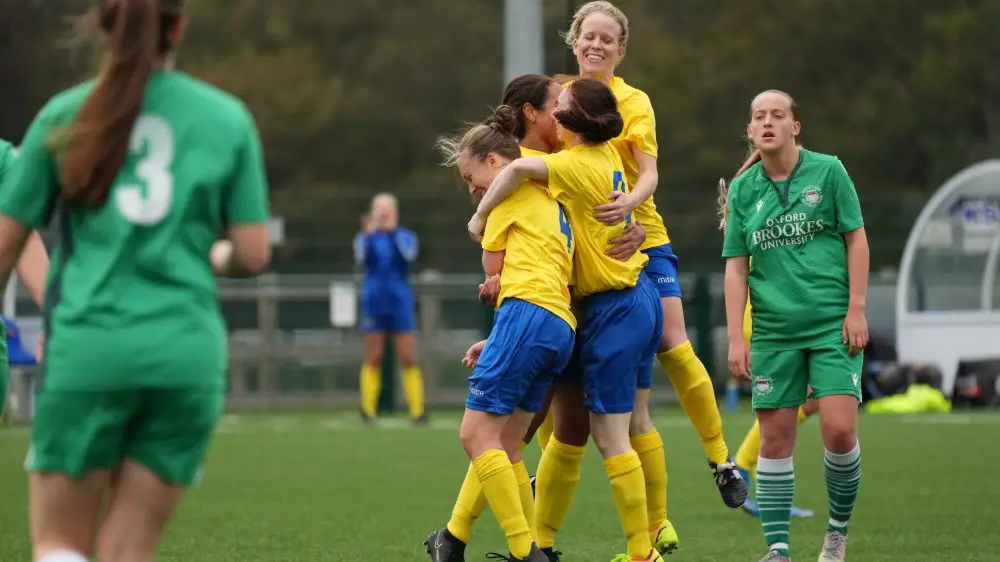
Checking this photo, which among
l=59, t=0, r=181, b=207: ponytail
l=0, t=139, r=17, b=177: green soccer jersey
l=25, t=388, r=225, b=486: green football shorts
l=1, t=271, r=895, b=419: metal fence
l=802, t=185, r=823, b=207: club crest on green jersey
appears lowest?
l=1, t=271, r=895, b=419: metal fence

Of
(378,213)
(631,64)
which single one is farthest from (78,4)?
(378,213)

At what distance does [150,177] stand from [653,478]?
3.40 meters

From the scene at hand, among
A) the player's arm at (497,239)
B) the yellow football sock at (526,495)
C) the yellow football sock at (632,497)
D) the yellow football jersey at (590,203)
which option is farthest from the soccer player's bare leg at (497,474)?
the yellow football jersey at (590,203)

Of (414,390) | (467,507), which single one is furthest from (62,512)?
(414,390)

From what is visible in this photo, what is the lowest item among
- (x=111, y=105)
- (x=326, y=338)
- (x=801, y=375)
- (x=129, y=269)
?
(x=326, y=338)

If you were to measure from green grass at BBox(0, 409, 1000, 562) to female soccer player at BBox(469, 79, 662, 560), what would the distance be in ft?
3.56

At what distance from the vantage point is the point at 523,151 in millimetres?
6395

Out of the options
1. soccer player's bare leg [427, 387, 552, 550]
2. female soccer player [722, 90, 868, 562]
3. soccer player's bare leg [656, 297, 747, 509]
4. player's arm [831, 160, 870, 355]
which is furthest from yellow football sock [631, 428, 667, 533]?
player's arm [831, 160, 870, 355]

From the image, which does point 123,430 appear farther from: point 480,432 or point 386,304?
point 386,304

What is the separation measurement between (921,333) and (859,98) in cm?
1867

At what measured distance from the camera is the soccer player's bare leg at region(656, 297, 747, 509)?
7.01 m

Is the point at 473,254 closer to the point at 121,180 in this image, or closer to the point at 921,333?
the point at 921,333

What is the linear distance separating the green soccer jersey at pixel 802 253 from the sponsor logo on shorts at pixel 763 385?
4.6 inches

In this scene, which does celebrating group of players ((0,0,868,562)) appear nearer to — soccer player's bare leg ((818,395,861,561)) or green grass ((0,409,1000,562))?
soccer player's bare leg ((818,395,861,561))
